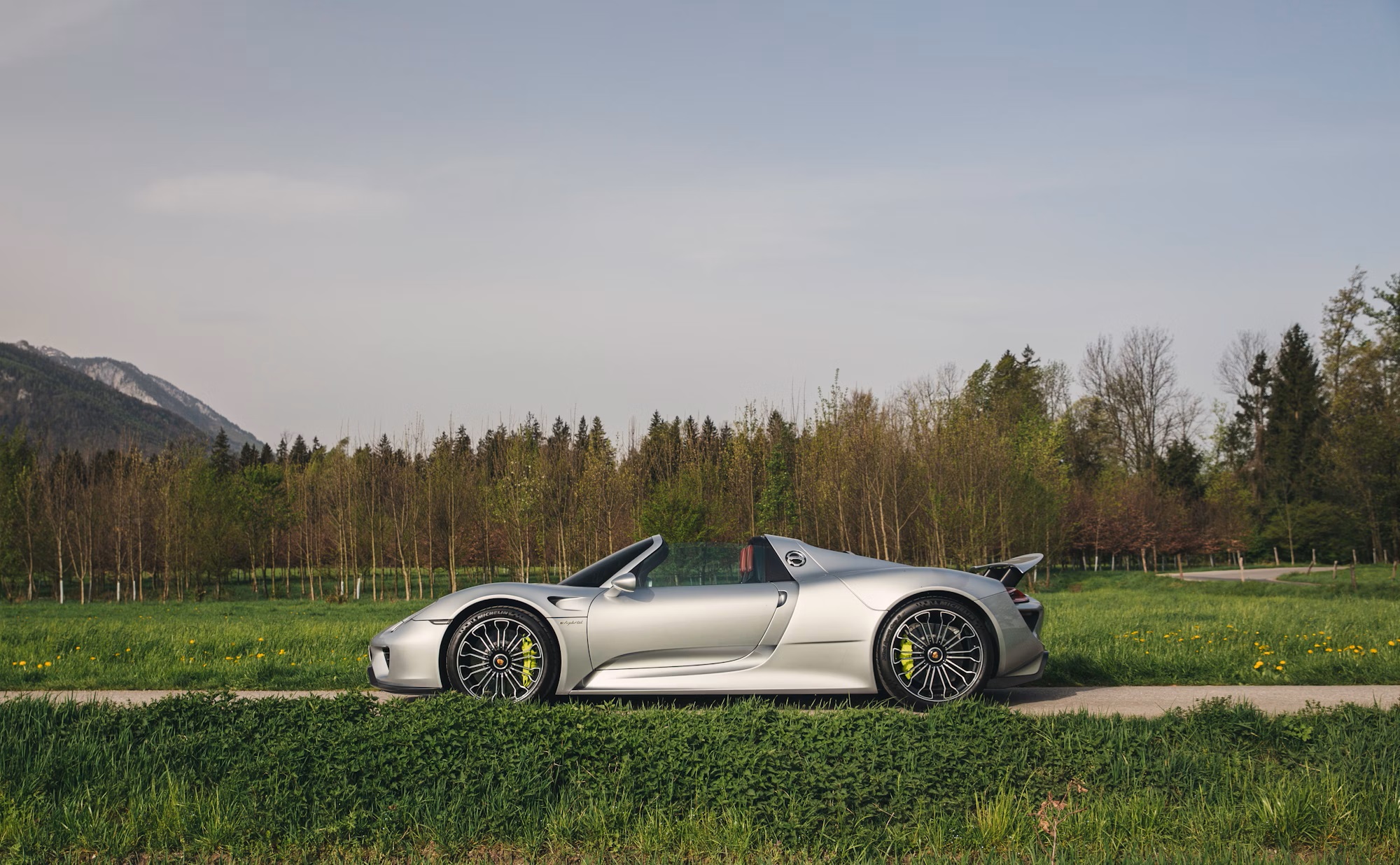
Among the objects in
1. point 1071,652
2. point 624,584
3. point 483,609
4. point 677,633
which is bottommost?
point 1071,652

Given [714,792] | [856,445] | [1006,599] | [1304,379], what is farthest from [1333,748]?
[1304,379]

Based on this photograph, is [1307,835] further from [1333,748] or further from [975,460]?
[975,460]

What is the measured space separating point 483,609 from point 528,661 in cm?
50

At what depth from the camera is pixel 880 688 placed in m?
6.56

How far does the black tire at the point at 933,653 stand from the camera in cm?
656

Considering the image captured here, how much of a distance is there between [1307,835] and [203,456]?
4623cm

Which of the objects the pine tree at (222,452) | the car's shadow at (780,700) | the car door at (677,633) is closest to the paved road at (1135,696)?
the car's shadow at (780,700)

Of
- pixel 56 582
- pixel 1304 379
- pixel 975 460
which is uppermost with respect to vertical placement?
pixel 1304 379

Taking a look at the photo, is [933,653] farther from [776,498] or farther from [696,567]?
[776,498]

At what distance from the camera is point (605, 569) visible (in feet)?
23.7

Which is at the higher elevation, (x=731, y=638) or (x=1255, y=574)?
(x=731, y=638)

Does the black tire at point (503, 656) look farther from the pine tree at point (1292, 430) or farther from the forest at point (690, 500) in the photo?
the pine tree at point (1292, 430)

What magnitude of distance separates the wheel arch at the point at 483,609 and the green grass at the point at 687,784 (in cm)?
89

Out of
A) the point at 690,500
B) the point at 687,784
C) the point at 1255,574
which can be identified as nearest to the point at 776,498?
the point at 690,500
